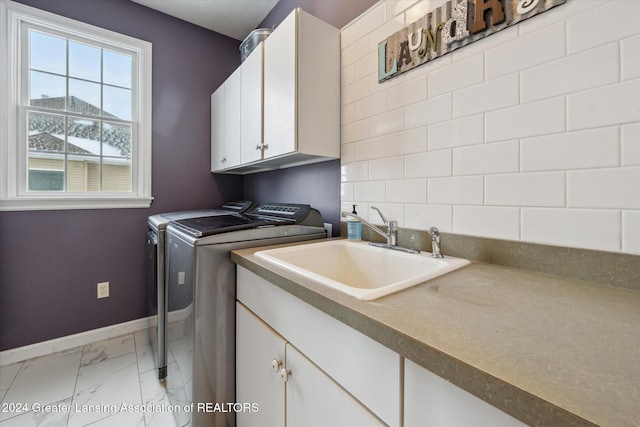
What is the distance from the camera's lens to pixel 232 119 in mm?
2105

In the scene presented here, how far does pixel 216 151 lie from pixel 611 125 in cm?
249

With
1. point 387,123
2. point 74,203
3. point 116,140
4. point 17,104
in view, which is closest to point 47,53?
point 17,104

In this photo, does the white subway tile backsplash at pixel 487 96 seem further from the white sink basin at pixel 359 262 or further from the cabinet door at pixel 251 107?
the cabinet door at pixel 251 107

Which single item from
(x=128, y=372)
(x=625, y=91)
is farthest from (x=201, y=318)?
(x=625, y=91)

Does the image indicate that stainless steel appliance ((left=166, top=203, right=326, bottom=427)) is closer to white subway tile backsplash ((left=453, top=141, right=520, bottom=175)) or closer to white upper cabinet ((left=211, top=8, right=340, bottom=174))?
white upper cabinet ((left=211, top=8, right=340, bottom=174))

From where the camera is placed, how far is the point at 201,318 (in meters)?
1.10

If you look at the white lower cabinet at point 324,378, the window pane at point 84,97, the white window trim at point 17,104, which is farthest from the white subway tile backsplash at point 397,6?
the window pane at point 84,97

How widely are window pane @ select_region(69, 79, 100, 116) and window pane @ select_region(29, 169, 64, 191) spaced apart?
20.4 inches

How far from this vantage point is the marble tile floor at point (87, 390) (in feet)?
4.46

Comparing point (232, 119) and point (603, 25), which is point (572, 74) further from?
point (232, 119)

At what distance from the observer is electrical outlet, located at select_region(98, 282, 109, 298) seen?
212 cm

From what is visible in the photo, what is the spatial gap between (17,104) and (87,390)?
77.4 inches

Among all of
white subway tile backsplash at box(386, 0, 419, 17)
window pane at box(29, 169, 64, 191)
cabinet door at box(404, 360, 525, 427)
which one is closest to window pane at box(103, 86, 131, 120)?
window pane at box(29, 169, 64, 191)

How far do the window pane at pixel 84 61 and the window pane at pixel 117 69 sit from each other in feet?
0.19
